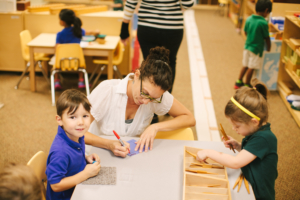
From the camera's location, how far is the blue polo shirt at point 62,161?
1289mm

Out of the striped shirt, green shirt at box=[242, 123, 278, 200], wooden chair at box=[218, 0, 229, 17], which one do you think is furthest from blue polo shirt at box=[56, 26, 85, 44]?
wooden chair at box=[218, 0, 229, 17]

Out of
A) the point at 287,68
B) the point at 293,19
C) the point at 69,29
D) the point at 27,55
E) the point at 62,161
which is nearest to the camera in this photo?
the point at 62,161

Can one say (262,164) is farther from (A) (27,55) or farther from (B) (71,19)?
(A) (27,55)

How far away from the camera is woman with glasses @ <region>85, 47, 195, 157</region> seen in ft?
5.36

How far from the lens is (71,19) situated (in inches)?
154

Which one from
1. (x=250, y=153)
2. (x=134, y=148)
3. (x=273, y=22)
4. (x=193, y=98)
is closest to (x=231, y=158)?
(x=250, y=153)

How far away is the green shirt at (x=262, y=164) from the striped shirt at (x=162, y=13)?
172 centimetres

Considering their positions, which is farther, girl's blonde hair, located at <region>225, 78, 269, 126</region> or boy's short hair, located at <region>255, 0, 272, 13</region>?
boy's short hair, located at <region>255, 0, 272, 13</region>

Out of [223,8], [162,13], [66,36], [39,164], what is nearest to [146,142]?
[39,164]

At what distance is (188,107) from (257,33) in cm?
136

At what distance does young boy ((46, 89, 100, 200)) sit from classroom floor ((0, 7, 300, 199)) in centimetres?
146

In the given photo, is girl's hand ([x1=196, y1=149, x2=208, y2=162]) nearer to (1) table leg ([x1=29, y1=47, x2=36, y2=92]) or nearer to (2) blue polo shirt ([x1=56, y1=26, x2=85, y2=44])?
(2) blue polo shirt ([x1=56, y1=26, x2=85, y2=44])

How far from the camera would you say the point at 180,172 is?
1.41 metres

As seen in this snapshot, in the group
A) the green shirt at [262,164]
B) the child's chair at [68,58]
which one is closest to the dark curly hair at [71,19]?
the child's chair at [68,58]
